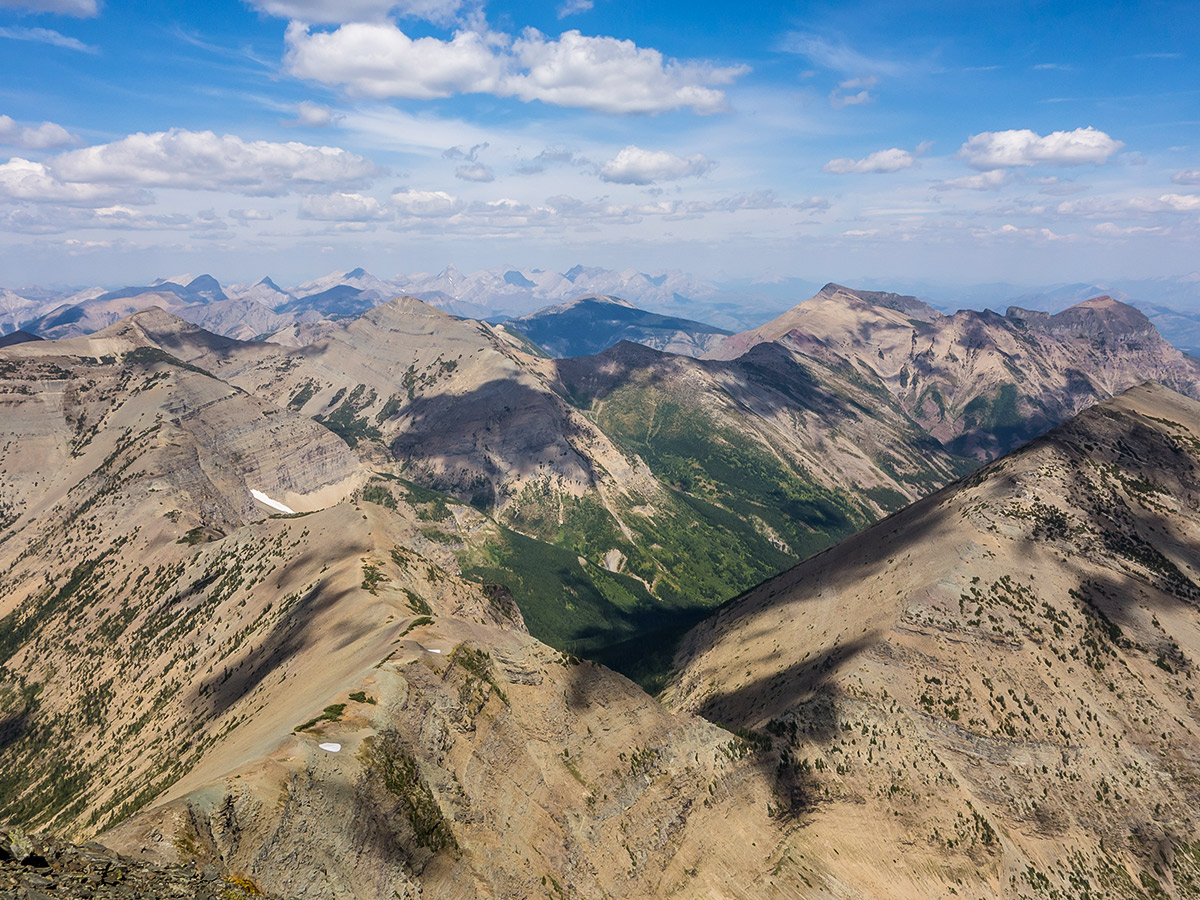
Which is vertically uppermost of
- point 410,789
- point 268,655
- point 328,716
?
point 328,716

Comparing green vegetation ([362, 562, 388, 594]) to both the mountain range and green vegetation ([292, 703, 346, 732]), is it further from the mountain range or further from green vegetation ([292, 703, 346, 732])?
green vegetation ([292, 703, 346, 732])

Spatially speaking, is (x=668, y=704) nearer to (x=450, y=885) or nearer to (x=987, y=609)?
(x=987, y=609)

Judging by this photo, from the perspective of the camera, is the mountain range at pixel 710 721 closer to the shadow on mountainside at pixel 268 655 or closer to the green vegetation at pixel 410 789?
the green vegetation at pixel 410 789

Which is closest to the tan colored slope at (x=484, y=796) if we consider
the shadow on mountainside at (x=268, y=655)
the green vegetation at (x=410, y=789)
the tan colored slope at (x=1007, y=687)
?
the green vegetation at (x=410, y=789)

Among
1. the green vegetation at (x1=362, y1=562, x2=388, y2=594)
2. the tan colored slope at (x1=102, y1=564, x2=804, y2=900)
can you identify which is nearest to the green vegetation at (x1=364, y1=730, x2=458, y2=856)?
the tan colored slope at (x1=102, y1=564, x2=804, y2=900)

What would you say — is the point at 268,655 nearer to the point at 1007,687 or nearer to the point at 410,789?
the point at 410,789

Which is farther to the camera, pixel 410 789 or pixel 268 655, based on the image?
pixel 268 655

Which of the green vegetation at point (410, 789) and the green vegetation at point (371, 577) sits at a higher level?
the green vegetation at point (410, 789)

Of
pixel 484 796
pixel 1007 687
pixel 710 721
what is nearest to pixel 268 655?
pixel 484 796
